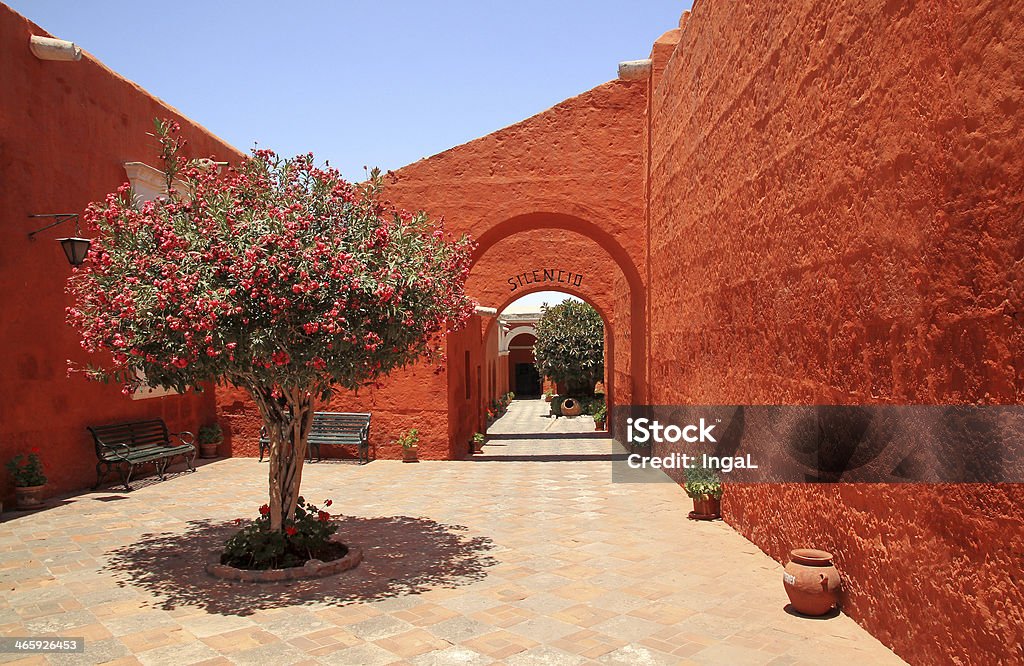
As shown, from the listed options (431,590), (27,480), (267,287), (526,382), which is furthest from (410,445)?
(526,382)

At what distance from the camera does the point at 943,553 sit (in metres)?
3.78

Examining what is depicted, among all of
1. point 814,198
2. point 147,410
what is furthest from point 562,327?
point 814,198

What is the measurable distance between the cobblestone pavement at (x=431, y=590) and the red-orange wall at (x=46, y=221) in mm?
941

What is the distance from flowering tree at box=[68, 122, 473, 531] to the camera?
5320 mm

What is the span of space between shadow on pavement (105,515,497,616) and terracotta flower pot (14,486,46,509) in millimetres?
2036

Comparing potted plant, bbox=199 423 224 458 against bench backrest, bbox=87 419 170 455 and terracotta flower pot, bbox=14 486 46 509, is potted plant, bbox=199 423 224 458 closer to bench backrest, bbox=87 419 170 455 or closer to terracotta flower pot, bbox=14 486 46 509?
bench backrest, bbox=87 419 170 455

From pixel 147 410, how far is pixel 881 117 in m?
10.4

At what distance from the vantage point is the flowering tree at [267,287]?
17.5 ft

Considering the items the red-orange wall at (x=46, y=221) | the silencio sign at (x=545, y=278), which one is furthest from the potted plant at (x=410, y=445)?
the silencio sign at (x=545, y=278)

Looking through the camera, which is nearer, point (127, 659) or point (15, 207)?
point (127, 659)

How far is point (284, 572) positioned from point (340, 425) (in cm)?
670

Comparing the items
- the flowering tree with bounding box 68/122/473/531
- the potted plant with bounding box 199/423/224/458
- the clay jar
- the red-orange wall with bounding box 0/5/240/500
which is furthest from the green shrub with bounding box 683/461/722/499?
the potted plant with bounding box 199/423/224/458

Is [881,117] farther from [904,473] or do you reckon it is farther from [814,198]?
[904,473]

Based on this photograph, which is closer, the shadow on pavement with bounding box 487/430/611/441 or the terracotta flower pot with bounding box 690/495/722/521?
the terracotta flower pot with bounding box 690/495/722/521
